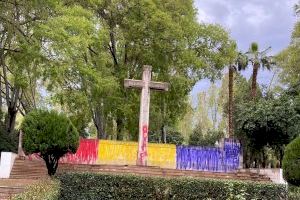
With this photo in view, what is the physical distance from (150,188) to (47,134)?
4657mm

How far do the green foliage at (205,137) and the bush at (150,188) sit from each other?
3166cm

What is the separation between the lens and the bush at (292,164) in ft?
56.1

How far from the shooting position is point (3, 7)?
74.4ft

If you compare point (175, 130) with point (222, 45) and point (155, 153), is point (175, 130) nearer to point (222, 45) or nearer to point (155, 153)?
point (222, 45)

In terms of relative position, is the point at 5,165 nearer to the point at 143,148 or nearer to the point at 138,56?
the point at 143,148

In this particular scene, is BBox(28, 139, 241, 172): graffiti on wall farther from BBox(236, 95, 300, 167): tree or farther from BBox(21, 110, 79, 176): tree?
BBox(21, 110, 79, 176): tree

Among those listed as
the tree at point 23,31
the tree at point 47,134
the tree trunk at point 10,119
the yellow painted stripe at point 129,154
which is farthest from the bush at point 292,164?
the tree trunk at point 10,119

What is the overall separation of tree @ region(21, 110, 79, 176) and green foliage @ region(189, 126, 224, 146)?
97.4 ft

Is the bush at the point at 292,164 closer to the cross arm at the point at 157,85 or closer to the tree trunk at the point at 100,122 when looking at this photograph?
the cross arm at the point at 157,85

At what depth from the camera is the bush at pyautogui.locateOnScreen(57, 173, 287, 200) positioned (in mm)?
13484

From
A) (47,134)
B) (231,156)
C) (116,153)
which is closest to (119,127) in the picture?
(116,153)

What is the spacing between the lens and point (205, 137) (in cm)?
4656

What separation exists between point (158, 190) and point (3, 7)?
13.3 metres

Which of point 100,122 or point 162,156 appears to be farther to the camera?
point 100,122
